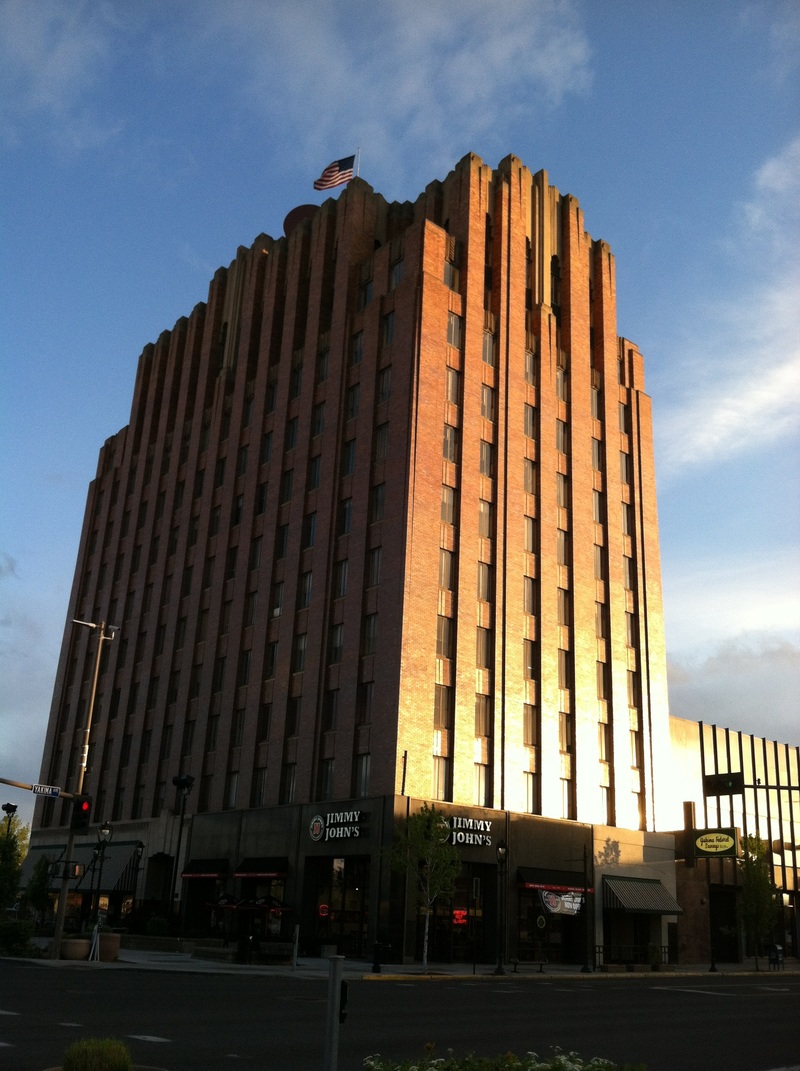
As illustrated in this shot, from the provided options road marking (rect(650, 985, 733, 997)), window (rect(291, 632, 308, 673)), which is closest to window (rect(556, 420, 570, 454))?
window (rect(291, 632, 308, 673))

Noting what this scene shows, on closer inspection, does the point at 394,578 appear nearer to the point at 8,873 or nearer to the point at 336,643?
the point at 336,643

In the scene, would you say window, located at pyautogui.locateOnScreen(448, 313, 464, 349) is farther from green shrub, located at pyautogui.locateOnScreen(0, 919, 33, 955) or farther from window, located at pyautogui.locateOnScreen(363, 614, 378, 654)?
green shrub, located at pyautogui.locateOnScreen(0, 919, 33, 955)

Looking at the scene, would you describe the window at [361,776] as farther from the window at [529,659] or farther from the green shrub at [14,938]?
the green shrub at [14,938]

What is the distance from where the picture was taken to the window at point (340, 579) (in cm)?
5562

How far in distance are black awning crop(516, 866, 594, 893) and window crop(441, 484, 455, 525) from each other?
18952 millimetres

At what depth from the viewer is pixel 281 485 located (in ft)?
207

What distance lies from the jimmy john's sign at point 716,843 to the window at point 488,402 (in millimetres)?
28594

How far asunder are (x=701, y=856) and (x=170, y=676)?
36.3 metres

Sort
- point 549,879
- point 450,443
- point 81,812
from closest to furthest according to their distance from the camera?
point 81,812
point 549,879
point 450,443

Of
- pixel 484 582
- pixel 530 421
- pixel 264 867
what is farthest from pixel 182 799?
pixel 530 421

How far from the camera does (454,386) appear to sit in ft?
191

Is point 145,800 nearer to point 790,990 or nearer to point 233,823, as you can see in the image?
point 233,823

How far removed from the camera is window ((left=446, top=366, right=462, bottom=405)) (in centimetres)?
5772

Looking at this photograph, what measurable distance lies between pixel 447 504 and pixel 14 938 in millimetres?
30239
